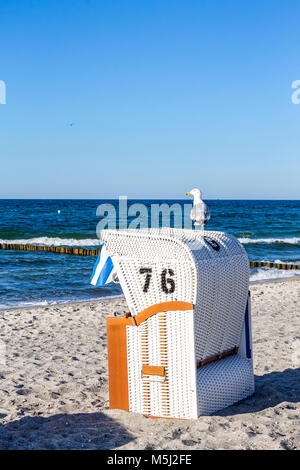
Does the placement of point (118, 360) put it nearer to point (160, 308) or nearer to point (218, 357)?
point (160, 308)

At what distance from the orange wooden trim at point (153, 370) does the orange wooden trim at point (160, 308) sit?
371mm

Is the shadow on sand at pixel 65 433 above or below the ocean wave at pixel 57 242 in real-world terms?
above

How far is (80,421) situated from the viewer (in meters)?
4.28

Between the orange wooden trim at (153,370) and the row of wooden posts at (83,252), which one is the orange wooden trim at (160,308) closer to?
the orange wooden trim at (153,370)

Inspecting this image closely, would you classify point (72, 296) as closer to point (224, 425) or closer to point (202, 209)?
point (202, 209)

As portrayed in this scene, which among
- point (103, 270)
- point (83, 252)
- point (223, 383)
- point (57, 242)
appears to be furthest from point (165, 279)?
point (57, 242)

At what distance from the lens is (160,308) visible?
3.92 m

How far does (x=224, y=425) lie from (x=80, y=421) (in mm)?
1262

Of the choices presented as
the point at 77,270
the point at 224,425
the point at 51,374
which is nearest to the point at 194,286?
the point at 224,425

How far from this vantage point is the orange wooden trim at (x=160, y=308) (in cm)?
382

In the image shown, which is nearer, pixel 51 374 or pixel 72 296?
pixel 51 374

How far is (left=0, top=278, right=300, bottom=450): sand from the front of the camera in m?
3.74

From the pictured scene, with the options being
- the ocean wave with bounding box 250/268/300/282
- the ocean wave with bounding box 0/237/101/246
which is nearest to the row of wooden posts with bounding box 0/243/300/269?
the ocean wave with bounding box 250/268/300/282

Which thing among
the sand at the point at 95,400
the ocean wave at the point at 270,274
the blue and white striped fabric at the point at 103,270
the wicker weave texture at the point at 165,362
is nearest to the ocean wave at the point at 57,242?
the ocean wave at the point at 270,274
